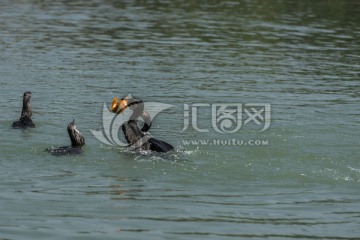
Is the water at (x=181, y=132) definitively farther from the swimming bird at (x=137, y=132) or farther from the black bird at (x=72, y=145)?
the swimming bird at (x=137, y=132)

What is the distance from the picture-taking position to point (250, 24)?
39.5m

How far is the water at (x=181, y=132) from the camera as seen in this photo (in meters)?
13.8

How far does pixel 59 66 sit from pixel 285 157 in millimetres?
12283

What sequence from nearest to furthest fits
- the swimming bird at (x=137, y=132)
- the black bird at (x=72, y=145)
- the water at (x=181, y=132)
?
the water at (x=181, y=132) → the black bird at (x=72, y=145) → the swimming bird at (x=137, y=132)

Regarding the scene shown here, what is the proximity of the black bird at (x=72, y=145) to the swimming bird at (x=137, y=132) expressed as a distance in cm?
88

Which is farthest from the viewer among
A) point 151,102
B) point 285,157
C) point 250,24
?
point 250,24

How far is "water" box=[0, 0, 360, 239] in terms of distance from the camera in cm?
1382

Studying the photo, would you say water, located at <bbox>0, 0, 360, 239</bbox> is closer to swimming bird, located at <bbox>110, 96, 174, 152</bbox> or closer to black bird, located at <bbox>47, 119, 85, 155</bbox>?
black bird, located at <bbox>47, 119, 85, 155</bbox>

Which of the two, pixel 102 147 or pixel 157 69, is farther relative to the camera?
pixel 157 69

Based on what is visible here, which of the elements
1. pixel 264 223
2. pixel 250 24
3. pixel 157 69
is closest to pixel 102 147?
pixel 264 223

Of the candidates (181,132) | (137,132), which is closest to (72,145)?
(137,132)

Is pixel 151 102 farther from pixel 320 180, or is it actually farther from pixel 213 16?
pixel 213 16

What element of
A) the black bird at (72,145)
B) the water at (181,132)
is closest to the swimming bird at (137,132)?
the water at (181,132)

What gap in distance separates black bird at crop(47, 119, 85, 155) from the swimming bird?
0.88 meters
